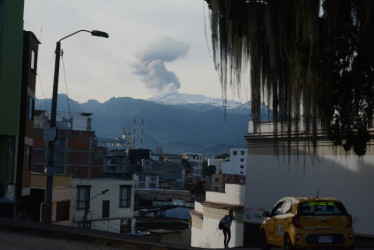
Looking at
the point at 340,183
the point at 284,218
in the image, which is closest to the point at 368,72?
the point at 284,218

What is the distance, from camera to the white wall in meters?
31.2

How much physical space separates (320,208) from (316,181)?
20126 mm

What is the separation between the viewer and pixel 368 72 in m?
12.0

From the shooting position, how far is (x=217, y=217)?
158ft

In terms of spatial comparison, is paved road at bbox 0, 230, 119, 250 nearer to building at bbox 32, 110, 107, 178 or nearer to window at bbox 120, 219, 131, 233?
window at bbox 120, 219, 131, 233

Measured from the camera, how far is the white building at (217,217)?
43.3m

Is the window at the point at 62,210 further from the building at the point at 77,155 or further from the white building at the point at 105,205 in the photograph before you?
the building at the point at 77,155

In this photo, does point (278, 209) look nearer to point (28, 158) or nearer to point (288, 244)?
point (288, 244)

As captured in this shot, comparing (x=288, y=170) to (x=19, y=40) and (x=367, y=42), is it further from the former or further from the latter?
(x=367, y=42)

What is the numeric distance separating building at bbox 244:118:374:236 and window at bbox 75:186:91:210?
2487 cm

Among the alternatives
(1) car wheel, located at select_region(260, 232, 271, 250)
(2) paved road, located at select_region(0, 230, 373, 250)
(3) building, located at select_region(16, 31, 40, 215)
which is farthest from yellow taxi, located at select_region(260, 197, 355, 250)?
(3) building, located at select_region(16, 31, 40, 215)

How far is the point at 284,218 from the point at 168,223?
84.0 m

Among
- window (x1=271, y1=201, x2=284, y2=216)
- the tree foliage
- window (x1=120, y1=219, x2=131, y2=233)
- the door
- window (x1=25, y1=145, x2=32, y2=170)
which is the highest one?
the tree foliage

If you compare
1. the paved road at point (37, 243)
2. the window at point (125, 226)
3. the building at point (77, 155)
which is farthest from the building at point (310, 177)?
the building at point (77, 155)
